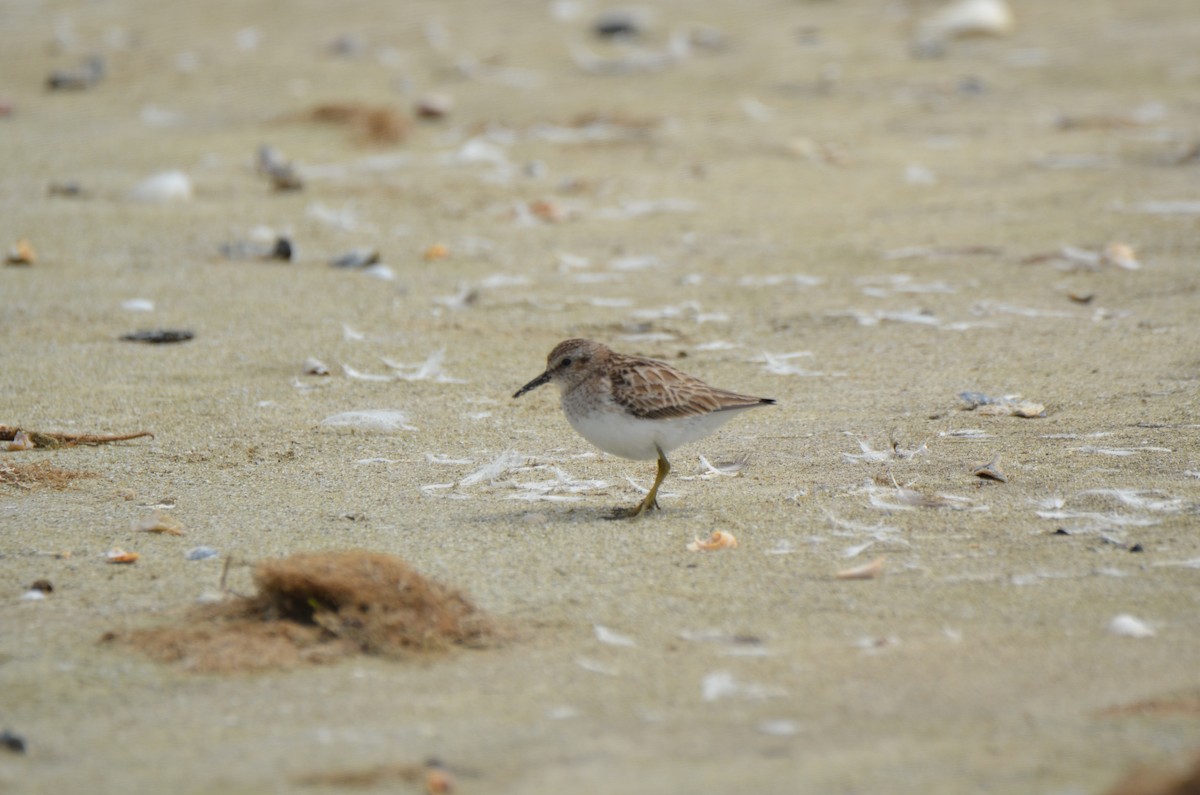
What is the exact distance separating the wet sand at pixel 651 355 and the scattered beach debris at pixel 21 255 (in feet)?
0.59

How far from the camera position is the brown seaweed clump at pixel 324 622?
142 inches

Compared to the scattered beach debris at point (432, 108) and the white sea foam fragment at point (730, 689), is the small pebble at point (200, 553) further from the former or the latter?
the scattered beach debris at point (432, 108)

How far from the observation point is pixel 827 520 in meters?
4.56

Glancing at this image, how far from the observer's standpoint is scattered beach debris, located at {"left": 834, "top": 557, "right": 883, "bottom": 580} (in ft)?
13.4

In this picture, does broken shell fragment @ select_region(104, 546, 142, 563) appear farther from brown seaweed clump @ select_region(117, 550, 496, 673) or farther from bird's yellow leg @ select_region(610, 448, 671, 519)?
bird's yellow leg @ select_region(610, 448, 671, 519)

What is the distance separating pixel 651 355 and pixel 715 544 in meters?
2.31

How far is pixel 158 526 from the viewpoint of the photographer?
4523 millimetres

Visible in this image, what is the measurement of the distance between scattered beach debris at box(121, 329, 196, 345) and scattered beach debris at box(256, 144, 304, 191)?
2468mm

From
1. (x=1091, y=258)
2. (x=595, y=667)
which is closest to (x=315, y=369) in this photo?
(x=595, y=667)

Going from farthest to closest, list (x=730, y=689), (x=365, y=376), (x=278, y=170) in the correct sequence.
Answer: (x=278, y=170) < (x=365, y=376) < (x=730, y=689)

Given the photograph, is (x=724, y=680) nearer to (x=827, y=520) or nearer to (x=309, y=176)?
(x=827, y=520)

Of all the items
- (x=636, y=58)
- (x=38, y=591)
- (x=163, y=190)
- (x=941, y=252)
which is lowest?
(x=38, y=591)

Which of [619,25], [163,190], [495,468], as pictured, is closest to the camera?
[495,468]

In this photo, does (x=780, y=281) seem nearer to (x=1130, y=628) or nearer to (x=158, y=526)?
(x=158, y=526)
